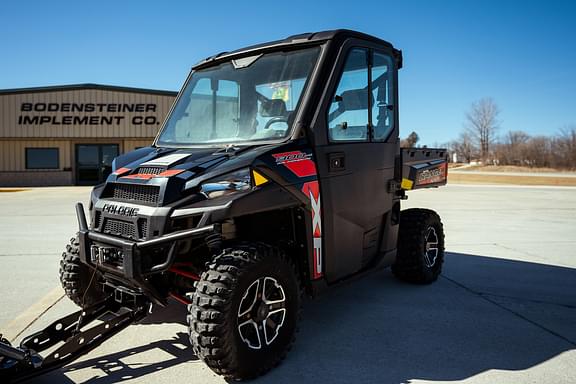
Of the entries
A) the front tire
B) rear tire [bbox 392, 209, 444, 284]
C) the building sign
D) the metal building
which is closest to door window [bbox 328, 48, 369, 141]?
the front tire

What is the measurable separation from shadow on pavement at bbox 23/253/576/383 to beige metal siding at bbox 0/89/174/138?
949 inches

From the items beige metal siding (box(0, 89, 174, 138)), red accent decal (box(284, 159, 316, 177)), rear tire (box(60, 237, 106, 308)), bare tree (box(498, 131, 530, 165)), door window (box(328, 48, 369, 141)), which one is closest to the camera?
red accent decal (box(284, 159, 316, 177))

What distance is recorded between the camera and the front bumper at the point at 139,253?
2795mm

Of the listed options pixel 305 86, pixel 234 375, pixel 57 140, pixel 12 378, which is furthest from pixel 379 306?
pixel 57 140

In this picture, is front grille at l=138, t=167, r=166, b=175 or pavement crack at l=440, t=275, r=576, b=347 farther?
→ pavement crack at l=440, t=275, r=576, b=347

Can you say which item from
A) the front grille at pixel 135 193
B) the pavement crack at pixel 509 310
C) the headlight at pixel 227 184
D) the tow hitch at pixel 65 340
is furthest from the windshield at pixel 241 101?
the pavement crack at pixel 509 310

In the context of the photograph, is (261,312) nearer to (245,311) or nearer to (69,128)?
(245,311)

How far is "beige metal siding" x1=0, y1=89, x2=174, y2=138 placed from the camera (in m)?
26.3

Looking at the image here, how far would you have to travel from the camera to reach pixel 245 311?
301cm

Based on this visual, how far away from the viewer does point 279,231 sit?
11.5 ft

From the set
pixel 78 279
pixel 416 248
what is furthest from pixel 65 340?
pixel 416 248

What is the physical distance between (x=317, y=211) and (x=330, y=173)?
0.34m

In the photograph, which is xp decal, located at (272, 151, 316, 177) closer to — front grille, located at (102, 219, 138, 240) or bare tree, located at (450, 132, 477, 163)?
front grille, located at (102, 219, 138, 240)

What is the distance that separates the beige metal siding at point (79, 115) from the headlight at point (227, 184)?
81.9 feet
